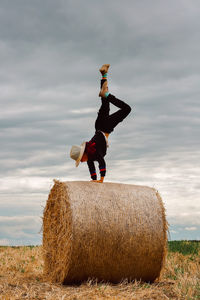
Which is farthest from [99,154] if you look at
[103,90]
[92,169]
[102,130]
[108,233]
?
[108,233]

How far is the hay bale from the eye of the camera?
6.92 metres

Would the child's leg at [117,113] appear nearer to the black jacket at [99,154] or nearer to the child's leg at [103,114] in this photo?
the child's leg at [103,114]

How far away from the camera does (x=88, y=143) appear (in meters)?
8.09

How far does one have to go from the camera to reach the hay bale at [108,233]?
692 cm

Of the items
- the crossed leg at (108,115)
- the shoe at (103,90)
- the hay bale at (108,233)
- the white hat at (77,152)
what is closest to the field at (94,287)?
the hay bale at (108,233)

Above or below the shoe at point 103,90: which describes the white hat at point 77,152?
below

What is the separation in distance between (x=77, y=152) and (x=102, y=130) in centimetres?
66

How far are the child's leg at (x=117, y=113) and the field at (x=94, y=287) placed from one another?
297cm

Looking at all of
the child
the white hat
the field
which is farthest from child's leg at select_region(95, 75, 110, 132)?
the field

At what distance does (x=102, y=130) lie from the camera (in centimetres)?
815

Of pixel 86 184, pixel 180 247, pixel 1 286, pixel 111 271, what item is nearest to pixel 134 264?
pixel 111 271

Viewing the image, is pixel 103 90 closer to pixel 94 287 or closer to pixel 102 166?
pixel 102 166

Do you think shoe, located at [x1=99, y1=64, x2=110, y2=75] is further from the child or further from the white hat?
the white hat

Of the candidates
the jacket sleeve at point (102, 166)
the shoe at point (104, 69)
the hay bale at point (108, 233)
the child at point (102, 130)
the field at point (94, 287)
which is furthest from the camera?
the shoe at point (104, 69)
